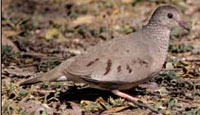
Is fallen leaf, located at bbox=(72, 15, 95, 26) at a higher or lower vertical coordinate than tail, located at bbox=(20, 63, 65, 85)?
higher

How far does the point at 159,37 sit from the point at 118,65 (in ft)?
2.29

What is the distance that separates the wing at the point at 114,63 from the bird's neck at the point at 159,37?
187 mm

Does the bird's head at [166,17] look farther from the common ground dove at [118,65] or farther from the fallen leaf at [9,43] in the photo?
the fallen leaf at [9,43]

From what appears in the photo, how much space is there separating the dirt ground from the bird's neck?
46 cm

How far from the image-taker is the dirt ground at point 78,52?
256 inches

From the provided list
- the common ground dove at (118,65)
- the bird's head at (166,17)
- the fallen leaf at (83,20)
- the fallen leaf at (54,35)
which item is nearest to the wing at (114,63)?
the common ground dove at (118,65)

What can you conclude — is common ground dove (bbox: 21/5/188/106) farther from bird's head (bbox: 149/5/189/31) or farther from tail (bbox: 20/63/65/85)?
bird's head (bbox: 149/5/189/31)

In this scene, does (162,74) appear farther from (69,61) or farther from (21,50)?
(21,50)

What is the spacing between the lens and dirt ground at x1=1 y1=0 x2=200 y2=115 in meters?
6.50

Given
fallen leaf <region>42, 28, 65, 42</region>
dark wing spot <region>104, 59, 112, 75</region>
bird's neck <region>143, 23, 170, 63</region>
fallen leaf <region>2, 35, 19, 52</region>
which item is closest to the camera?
dark wing spot <region>104, 59, 112, 75</region>

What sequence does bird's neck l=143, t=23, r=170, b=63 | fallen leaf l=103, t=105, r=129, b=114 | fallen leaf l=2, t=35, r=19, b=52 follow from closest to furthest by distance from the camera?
fallen leaf l=103, t=105, r=129, b=114
bird's neck l=143, t=23, r=170, b=63
fallen leaf l=2, t=35, r=19, b=52

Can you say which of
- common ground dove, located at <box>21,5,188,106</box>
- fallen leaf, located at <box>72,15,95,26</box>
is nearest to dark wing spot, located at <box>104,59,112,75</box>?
common ground dove, located at <box>21,5,188,106</box>

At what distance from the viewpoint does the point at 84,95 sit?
22.5 ft

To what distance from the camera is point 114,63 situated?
6293 mm
